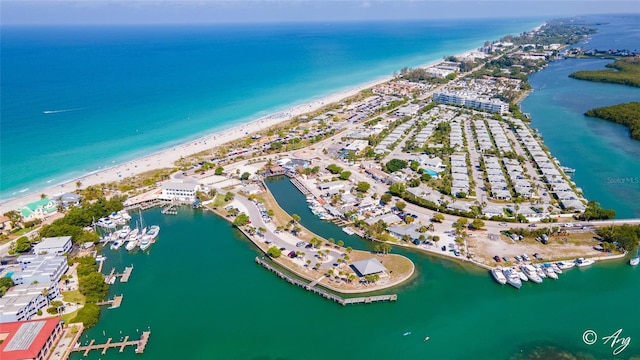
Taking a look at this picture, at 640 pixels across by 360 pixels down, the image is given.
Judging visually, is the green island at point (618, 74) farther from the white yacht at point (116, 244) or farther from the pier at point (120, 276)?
the pier at point (120, 276)

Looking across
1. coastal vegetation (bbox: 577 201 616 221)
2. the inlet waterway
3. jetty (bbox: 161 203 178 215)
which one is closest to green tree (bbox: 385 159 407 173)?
the inlet waterway

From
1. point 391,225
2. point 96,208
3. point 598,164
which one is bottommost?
point 598,164

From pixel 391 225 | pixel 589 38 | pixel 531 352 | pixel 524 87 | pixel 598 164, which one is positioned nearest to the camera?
pixel 531 352

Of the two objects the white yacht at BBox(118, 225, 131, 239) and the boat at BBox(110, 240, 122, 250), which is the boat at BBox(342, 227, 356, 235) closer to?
the white yacht at BBox(118, 225, 131, 239)

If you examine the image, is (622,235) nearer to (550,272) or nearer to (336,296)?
(550,272)

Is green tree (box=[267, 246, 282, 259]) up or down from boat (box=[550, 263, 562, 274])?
up

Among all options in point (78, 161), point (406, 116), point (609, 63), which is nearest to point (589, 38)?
point (609, 63)

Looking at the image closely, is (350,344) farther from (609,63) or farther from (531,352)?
(609,63)
